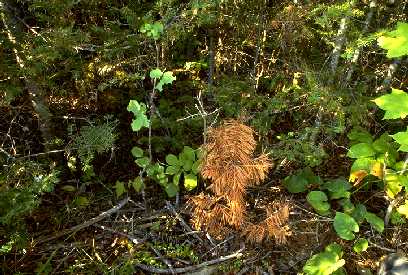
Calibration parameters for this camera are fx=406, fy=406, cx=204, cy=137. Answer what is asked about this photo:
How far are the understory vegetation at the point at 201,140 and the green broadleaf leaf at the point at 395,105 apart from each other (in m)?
0.01

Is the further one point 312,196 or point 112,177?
point 112,177

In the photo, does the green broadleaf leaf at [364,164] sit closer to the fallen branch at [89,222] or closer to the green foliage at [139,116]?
the green foliage at [139,116]

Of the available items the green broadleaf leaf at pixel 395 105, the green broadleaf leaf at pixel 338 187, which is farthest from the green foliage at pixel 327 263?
the green broadleaf leaf at pixel 395 105

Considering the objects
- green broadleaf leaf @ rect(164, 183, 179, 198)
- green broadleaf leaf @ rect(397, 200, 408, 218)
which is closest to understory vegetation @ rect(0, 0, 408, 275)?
green broadleaf leaf @ rect(397, 200, 408, 218)

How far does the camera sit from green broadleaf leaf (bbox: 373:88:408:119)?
2.98 m

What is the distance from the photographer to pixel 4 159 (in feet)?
12.6

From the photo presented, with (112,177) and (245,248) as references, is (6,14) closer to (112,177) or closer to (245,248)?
(112,177)

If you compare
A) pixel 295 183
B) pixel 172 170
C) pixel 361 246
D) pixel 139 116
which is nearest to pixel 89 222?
pixel 172 170

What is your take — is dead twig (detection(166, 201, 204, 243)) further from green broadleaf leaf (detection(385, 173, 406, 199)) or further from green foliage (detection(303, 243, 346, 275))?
green broadleaf leaf (detection(385, 173, 406, 199))

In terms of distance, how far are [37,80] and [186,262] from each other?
7.23ft

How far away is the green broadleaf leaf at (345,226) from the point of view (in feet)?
12.4

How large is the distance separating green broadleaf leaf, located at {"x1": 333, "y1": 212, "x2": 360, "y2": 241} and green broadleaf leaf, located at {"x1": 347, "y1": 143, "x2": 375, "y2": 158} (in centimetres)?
64

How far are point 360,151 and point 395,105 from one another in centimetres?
118

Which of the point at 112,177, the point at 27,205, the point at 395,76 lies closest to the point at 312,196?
the point at 395,76
